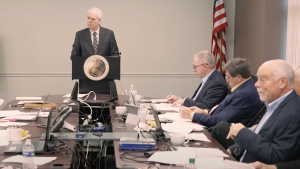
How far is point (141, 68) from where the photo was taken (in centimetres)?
755

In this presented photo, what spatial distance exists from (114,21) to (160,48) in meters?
1.04

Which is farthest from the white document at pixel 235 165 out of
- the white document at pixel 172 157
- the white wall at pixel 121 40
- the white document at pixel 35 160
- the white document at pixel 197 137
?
the white wall at pixel 121 40

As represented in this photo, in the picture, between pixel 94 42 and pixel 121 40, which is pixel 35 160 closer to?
pixel 94 42

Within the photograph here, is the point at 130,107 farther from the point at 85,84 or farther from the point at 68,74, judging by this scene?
the point at 68,74

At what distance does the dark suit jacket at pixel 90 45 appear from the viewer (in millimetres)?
5105

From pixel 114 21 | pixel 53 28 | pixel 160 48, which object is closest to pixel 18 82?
pixel 53 28

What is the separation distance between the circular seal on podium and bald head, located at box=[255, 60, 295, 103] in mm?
2634

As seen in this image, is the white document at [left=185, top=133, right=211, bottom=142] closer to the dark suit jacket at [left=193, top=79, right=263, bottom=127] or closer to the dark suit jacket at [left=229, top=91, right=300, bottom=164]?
the dark suit jacket at [left=229, top=91, right=300, bottom=164]

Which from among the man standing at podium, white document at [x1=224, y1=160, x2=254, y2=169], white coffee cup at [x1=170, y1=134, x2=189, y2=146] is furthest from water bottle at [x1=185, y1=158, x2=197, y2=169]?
the man standing at podium

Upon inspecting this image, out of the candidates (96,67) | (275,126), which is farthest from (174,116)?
(96,67)

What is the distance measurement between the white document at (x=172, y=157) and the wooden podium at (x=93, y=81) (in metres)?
2.68

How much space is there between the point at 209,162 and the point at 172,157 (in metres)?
0.20

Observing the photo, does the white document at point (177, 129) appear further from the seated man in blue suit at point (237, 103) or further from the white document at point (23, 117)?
the white document at point (23, 117)

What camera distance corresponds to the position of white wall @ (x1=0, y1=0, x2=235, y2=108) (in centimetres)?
725
